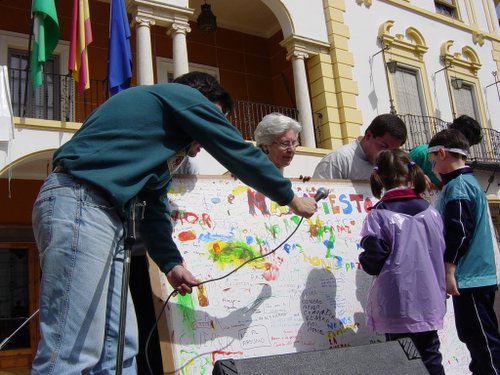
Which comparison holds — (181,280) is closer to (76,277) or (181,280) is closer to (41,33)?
(76,277)

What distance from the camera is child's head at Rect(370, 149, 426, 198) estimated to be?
2902mm

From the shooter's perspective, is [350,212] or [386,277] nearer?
[386,277]

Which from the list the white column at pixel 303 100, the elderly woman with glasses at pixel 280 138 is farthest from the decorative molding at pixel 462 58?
the elderly woman with glasses at pixel 280 138

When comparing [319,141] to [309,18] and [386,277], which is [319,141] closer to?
[309,18]

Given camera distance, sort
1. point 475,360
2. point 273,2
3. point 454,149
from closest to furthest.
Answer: point 475,360
point 454,149
point 273,2

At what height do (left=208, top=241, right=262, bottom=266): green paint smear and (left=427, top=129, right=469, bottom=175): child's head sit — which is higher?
(left=427, top=129, right=469, bottom=175): child's head

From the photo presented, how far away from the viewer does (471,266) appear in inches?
120

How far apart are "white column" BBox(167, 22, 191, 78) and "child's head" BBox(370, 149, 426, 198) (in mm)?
6962

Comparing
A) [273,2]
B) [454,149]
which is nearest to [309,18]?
[273,2]

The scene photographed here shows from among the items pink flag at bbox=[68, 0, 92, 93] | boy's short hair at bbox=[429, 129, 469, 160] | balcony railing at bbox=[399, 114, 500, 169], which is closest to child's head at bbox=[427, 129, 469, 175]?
boy's short hair at bbox=[429, 129, 469, 160]

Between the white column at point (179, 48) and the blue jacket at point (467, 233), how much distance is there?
23.0 ft

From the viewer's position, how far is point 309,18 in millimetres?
11375

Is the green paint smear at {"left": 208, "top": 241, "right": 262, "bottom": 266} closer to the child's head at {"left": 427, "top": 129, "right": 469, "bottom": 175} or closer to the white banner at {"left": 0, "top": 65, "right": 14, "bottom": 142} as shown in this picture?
the child's head at {"left": 427, "top": 129, "right": 469, "bottom": 175}

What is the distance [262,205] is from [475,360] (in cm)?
146
